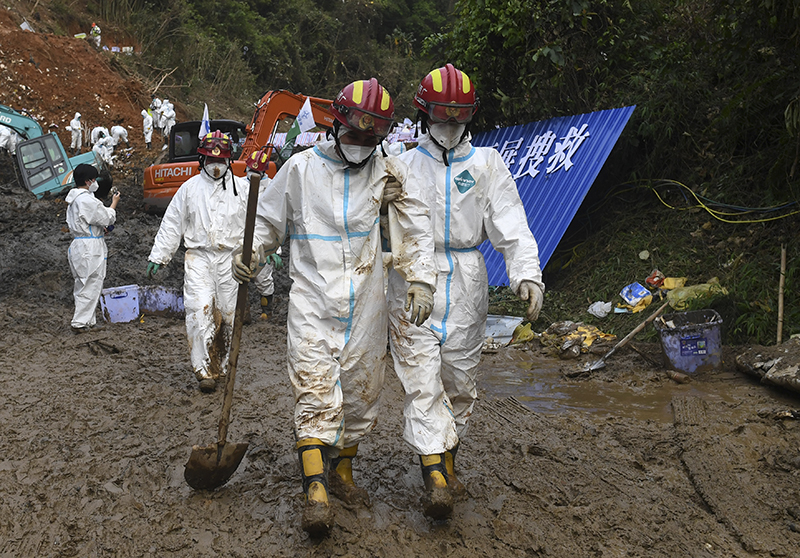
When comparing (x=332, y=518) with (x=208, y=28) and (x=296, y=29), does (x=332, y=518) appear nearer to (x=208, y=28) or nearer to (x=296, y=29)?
(x=208, y=28)

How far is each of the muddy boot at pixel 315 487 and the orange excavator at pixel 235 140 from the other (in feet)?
24.6

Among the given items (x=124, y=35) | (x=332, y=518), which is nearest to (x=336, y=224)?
(x=332, y=518)

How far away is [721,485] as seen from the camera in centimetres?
346

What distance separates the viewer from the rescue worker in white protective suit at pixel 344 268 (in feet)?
10.1

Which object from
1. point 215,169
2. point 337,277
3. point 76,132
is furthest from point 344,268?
point 76,132

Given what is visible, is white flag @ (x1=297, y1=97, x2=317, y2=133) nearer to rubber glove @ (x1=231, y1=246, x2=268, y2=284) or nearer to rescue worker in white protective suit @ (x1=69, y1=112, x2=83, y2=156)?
rubber glove @ (x1=231, y1=246, x2=268, y2=284)

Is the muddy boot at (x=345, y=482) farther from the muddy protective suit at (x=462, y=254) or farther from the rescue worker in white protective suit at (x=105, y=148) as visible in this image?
the rescue worker in white protective suit at (x=105, y=148)

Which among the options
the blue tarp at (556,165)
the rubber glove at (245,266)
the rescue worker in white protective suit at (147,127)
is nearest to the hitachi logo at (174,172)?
the blue tarp at (556,165)

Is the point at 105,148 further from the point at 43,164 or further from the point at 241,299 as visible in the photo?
the point at 241,299

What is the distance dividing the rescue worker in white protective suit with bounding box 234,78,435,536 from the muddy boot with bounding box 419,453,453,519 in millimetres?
371

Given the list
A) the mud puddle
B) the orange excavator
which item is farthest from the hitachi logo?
the mud puddle

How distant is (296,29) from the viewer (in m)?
29.1

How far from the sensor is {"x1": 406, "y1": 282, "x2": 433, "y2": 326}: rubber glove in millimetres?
3074

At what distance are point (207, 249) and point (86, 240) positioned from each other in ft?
8.32
